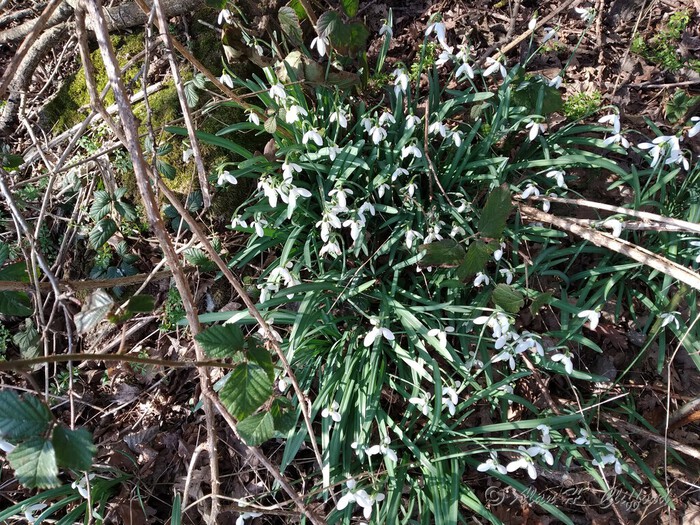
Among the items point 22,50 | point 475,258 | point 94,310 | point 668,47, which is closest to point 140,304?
point 94,310

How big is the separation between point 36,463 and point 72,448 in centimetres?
9

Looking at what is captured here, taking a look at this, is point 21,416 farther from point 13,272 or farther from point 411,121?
point 411,121

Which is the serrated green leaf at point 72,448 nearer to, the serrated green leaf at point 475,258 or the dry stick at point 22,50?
the dry stick at point 22,50

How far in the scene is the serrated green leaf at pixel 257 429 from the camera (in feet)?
4.95

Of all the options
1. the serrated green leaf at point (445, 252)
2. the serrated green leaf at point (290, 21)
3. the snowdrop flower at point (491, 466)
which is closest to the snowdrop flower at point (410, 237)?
the serrated green leaf at point (445, 252)

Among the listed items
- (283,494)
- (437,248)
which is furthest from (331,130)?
(283,494)

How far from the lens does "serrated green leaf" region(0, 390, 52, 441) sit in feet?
3.54

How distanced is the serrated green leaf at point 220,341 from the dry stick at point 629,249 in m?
1.64

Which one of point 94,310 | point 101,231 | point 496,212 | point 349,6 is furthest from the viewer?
point 101,231

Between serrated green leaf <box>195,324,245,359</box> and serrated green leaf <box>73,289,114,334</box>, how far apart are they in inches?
10.7

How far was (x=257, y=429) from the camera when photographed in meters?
1.54

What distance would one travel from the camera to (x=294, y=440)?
7.75ft

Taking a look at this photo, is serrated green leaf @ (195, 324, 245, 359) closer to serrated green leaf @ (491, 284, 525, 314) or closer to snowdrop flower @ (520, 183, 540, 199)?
serrated green leaf @ (491, 284, 525, 314)

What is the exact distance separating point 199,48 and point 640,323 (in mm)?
3191
